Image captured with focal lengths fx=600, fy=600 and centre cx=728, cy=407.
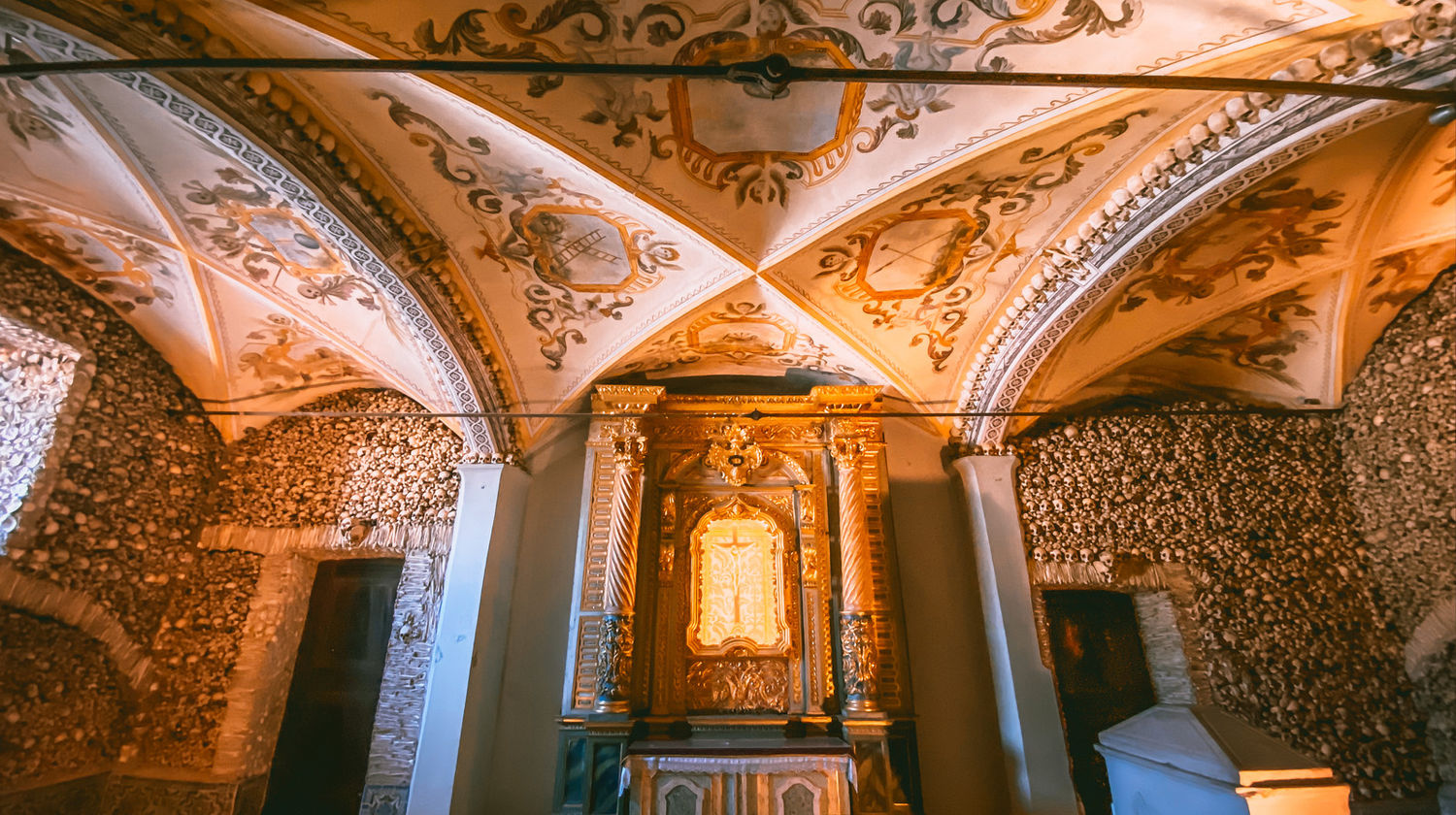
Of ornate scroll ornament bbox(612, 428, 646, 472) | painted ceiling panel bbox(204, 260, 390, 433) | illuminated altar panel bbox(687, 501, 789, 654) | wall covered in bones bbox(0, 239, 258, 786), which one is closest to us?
wall covered in bones bbox(0, 239, 258, 786)

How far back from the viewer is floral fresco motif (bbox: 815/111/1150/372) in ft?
13.0

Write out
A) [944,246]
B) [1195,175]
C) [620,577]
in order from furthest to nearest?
[620,577] → [944,246] → [1195,175]

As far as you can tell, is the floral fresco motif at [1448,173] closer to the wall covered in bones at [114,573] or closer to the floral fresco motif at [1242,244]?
the floral fresco motif at [1242,244]

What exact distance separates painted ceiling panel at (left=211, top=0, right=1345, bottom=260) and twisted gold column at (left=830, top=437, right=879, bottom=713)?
2518 mm

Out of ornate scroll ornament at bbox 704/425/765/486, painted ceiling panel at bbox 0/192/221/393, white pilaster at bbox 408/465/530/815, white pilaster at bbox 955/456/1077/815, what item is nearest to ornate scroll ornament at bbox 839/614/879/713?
white pilaster at bbox 955/456/1077/815

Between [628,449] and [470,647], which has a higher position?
[628,449]

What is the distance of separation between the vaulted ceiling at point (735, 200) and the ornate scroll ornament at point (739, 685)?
2.80 meters

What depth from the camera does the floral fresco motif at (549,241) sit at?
3.91m

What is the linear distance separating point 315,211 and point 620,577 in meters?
3.53

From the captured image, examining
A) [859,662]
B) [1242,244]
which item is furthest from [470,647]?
[1242,244]

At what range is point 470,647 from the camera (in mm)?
5039

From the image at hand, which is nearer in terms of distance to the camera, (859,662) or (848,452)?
(859,662)

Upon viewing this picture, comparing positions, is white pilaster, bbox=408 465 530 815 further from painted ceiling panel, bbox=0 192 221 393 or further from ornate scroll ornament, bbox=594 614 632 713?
painted ceiling panel, bbox=0 192 221 393

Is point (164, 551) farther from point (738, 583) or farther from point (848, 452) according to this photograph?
point (848, 452)
